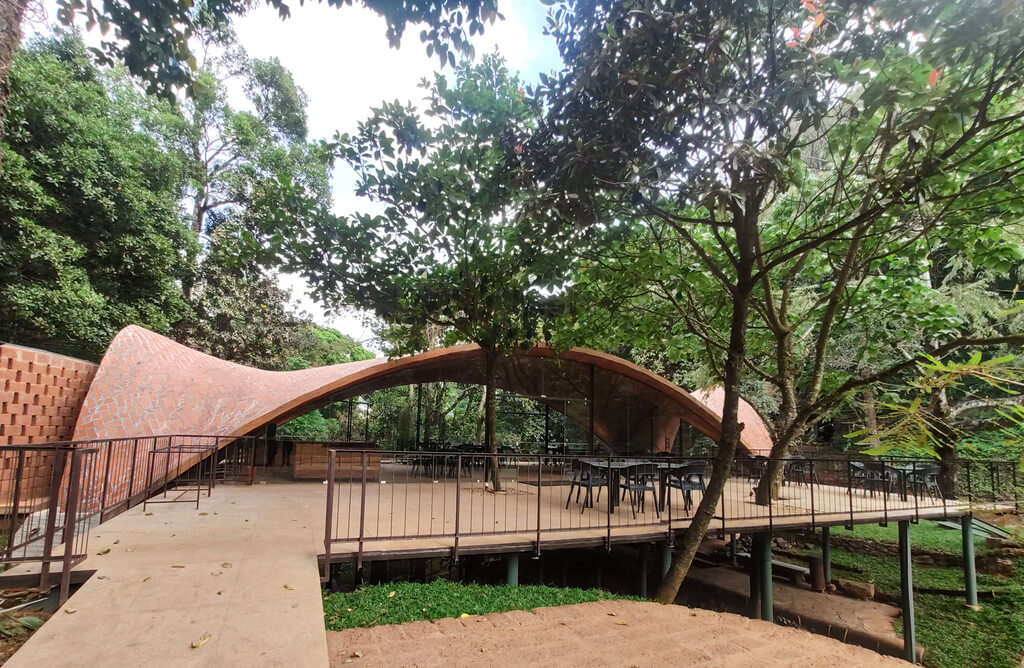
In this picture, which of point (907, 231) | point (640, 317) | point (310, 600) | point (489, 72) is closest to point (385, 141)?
point (489, 72)

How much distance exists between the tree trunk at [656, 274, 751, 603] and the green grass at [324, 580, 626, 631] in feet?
3.43

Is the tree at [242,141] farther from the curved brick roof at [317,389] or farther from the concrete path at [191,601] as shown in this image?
the concrete path at [191,601]

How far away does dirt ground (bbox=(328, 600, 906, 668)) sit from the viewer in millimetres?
3893

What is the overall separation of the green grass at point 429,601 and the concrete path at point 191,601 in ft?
1.61

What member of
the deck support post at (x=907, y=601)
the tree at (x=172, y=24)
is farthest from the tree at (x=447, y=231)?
the deck support post at (x=907, y=601)

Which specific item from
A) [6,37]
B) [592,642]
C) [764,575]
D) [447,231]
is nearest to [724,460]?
[592,642]

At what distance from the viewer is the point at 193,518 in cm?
658

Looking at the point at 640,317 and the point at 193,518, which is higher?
the point at 640,317

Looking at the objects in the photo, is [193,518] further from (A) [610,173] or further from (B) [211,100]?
(B) [211,100]

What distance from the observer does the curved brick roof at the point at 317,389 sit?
9.38 meters

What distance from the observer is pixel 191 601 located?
3729 mm

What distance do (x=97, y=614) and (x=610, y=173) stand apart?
562 centimetres

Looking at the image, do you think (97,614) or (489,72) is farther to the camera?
(489,72)

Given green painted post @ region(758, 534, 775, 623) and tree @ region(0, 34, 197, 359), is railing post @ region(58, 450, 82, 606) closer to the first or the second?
green painted post @ region(758, 534, 775, 623)
